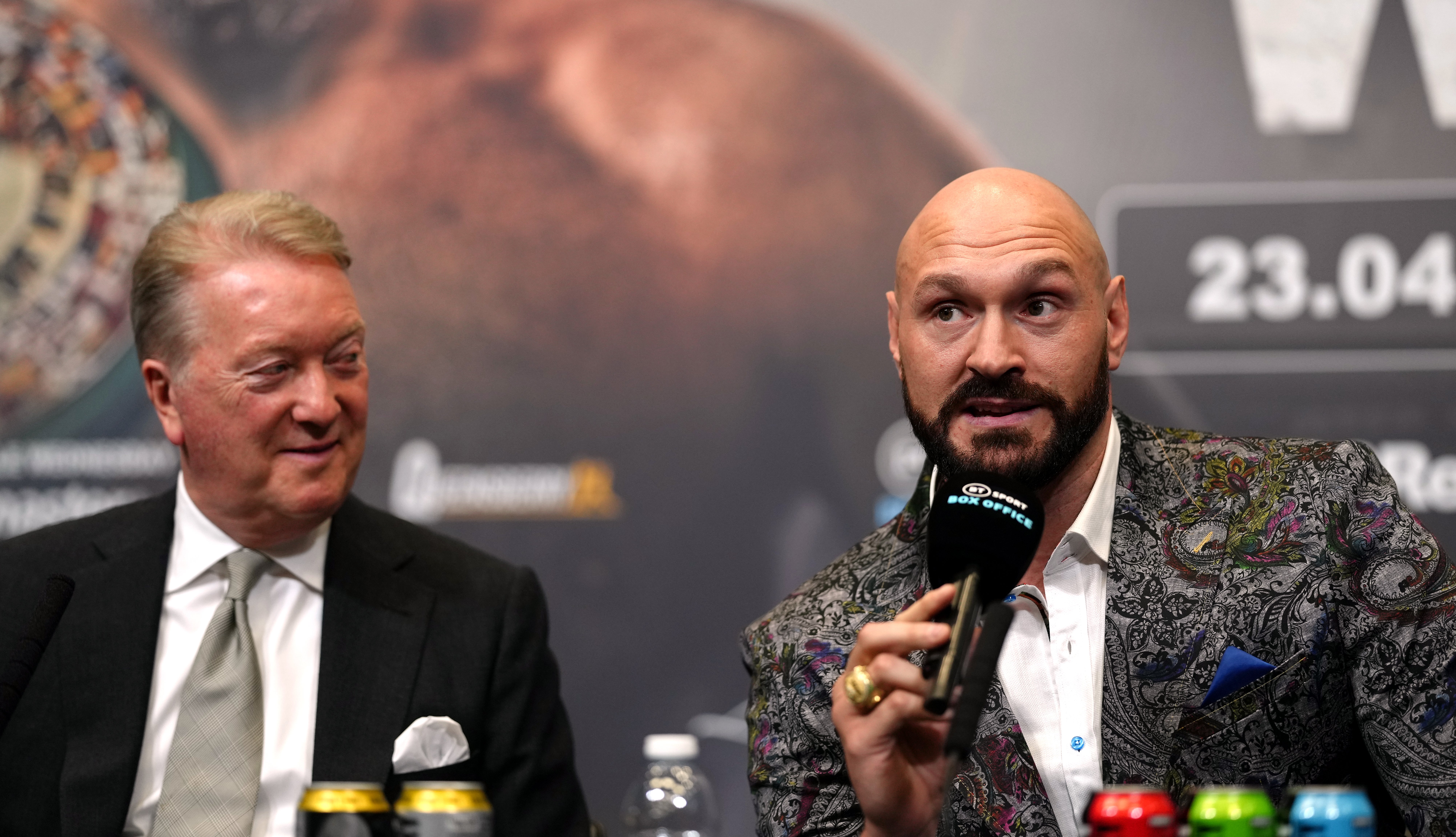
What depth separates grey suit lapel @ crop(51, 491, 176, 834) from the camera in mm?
2102

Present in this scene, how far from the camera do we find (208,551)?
2.33 m

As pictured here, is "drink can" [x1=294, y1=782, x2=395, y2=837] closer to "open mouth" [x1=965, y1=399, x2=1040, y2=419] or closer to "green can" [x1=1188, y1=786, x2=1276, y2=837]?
"green can" [x1=1188, y1=786, x2=1276, y2=837]

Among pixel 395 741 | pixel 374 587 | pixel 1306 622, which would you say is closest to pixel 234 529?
pixel 374 587

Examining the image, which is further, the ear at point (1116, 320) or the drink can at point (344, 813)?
the ear at point (1116, 320)

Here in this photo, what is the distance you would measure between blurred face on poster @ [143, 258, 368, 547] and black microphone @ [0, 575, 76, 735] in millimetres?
573

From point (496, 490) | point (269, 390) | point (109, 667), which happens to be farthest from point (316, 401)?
point (496, 490)

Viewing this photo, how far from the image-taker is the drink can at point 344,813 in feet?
4.24

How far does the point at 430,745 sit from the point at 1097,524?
113 cm

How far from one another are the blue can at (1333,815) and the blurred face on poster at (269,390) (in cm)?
160

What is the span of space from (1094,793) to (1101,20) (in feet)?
8.13

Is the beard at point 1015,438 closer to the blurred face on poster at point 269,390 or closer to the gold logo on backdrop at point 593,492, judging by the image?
the blurred face on poster at point 269,390

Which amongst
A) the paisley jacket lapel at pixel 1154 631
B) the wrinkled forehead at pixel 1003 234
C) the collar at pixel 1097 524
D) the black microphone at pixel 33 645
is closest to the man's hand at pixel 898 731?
the paisley jacket lapel at pixel 1154 631

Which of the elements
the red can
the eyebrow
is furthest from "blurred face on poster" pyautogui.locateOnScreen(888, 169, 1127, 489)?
the red can

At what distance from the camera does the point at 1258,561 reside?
6.36ft
